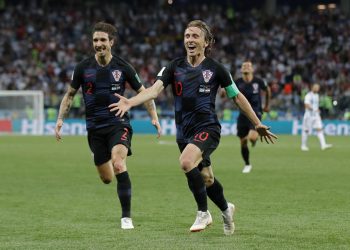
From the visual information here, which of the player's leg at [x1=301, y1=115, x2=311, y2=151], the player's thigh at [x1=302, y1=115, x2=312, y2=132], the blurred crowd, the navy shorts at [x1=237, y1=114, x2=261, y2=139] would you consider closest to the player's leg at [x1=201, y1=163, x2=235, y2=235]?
the navy shorts at [x1=237, y1=114, x2=261, y2=139]

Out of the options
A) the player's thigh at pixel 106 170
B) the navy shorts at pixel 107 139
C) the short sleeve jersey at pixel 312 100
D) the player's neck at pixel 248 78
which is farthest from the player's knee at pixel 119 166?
the short sleeve jersey at pixel 312 100

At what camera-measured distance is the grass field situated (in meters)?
9.29

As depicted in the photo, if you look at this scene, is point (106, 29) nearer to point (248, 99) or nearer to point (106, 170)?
point (106, 170)

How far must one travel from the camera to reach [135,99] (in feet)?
28.4

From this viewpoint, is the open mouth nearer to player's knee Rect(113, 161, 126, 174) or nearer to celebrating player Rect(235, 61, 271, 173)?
player's knee Rect(113, 161, 126, 174)

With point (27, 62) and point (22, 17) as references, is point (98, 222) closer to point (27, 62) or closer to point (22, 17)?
point (27, 62)

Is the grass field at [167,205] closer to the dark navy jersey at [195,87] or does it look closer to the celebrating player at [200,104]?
the celebrating player at [200,104]

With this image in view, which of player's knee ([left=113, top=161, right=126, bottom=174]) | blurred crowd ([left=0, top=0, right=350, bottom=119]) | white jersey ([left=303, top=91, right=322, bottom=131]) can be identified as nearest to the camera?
player's knee ([left=113, top=161, right=126, bottom=174])

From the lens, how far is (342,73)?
46.0 metres

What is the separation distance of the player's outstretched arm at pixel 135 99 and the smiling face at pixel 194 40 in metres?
0.49

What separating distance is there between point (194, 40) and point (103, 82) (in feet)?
5.78

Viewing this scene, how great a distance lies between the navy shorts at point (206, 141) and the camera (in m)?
9.75

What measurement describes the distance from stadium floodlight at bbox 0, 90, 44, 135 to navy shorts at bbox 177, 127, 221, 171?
1265 inches

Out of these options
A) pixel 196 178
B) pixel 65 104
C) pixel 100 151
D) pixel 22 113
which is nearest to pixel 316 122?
pixel 22 113
